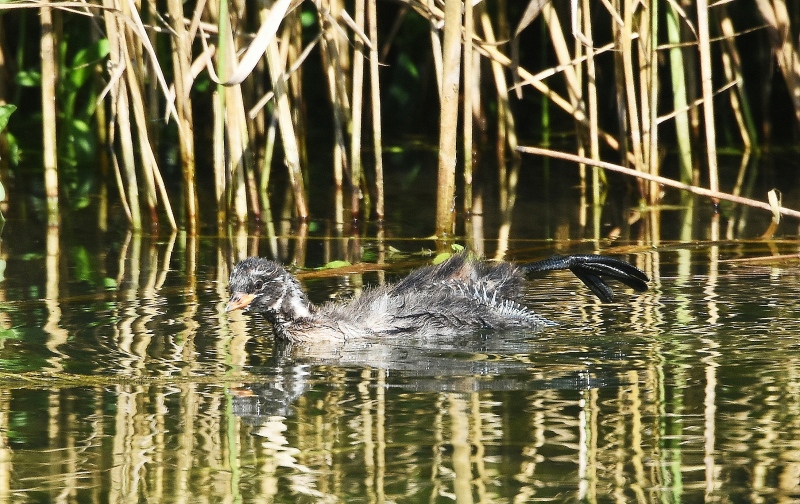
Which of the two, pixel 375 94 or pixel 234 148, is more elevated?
pixel 375 94

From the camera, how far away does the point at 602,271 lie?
21.6ft

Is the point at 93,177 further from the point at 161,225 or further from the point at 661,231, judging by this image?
the point at 661,231

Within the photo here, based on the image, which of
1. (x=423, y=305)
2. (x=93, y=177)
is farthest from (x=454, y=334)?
(x=93, y=177)

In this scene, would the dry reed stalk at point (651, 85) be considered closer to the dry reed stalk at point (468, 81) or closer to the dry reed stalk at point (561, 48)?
the dry reed stalk at point (561, 48)

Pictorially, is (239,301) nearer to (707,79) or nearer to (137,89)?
(137,89)

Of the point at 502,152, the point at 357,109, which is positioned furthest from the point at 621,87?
the point at 357,109

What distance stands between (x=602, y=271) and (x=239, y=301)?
1.80m

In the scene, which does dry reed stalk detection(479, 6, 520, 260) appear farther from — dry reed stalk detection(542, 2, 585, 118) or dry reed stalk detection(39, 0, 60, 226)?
dry reed stalk detection(39, 0, 60, 226)

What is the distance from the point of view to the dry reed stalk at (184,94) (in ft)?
26.1

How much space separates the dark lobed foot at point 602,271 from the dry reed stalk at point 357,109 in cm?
223

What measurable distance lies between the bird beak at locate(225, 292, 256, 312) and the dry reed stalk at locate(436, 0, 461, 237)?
208 cm

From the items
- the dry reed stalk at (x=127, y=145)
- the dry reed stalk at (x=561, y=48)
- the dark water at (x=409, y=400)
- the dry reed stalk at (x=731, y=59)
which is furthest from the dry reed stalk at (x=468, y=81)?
the dry reed stalk at (x=731, y=59)

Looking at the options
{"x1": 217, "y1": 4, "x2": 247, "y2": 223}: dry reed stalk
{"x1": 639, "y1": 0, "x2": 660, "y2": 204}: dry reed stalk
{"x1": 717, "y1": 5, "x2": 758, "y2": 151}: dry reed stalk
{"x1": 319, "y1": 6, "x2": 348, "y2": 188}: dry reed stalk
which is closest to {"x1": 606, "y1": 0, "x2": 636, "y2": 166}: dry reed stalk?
{"x1": 639, "y1": 0, "x2": 660, "y2": 204}: dry reed stalk

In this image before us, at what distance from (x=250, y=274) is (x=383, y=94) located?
827 centimetres
